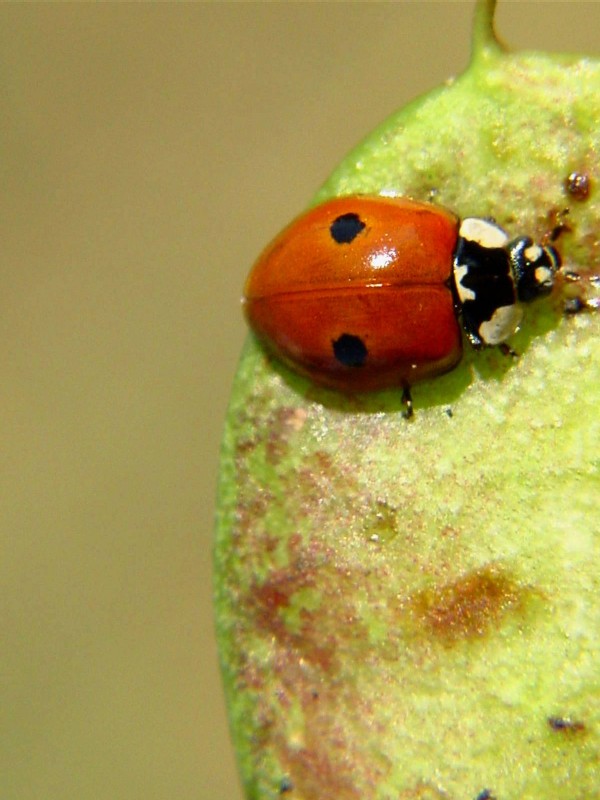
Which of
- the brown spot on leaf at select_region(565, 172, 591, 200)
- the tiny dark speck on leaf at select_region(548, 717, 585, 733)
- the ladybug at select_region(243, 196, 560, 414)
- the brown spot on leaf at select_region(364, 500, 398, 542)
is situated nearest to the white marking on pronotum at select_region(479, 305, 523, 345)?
the ladybug at select_region(243, 196, 560, 414)

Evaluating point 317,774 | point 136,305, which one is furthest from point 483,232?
point 136,305

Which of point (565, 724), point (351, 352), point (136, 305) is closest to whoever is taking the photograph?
point (565, 724)

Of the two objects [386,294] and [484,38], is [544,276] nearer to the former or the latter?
[386,294]

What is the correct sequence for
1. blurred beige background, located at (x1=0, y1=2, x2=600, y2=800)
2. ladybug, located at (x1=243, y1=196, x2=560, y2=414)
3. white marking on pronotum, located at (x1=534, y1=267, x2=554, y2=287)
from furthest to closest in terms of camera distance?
blurred beige background, located at (x1=0, y1=2, x2=600, y2=800) < ladybug, located at (x1=243, y1=196, x2=560, y2=414) < white marking on pronotum, located at (x1=534, y1=267, x2=554, y2=287)

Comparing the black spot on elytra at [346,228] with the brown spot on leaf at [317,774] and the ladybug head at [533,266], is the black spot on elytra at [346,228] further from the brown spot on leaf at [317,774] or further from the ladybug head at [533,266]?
the brown spot on leaf at [317,774]

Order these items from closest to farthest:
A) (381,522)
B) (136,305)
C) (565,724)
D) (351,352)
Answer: (565,724) < (381,522) < (351,352) < (136,305)

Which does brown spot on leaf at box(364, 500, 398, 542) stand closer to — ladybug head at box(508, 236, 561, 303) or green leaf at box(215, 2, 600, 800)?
green leaf at box(215, 2, 600, 800)
